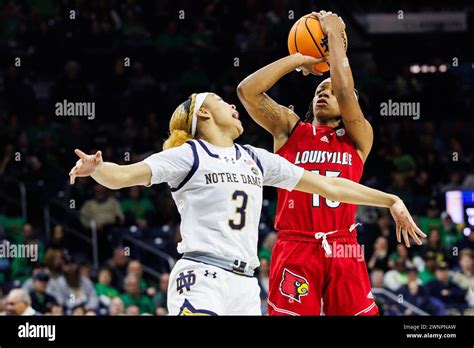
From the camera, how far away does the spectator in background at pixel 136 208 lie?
11.8 metres

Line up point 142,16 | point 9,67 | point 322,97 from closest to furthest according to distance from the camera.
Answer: point 322,97, point 9,67, point 142,16

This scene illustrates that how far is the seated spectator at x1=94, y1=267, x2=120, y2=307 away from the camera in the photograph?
10.2 metres

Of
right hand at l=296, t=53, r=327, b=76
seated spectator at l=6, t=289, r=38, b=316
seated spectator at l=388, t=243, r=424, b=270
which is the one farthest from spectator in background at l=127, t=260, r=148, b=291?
right hand at l=296, t=53, r=327, b=76

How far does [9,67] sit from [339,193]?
9484mm

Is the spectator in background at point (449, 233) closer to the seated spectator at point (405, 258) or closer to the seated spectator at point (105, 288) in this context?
the seated spectator at point (405, 258)

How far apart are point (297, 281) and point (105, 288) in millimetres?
4922

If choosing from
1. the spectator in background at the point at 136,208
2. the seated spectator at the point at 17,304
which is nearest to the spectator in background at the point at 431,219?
the spectator in background at the point at 136,208

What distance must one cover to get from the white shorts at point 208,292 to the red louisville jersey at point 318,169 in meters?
1.17

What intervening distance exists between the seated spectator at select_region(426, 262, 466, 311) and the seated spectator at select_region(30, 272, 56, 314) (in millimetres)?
4119

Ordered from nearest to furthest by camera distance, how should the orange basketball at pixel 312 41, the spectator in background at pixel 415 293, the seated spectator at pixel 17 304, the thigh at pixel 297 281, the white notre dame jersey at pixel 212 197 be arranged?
the white notre dame jersey at pixel 212 197 → the thigh at pixel 297 281 → the orange basketball at pixel 312 41 → the seated spectator at pixel 17 304 → the spectator in background at pixel 415 293

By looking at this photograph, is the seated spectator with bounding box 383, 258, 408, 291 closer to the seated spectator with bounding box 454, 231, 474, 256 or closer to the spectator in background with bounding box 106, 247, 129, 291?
the seated spectator with bounding box 454, 231, 474, 256
